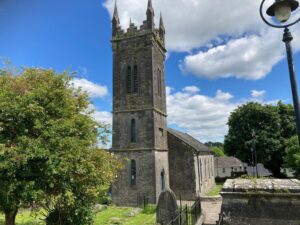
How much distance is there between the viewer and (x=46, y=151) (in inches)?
344

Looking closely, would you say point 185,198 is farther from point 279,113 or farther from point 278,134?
point 279,113

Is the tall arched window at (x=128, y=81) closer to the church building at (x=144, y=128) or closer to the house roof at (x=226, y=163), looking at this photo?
the church building at (x=144, y=128)

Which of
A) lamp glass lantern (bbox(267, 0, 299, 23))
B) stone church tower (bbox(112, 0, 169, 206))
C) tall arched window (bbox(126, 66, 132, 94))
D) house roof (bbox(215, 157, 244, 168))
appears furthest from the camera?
house roof (bbox(215, 157, 244, 168))

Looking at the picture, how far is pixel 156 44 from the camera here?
88.9 ft

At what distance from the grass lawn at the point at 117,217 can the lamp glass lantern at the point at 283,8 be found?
47.9 feet

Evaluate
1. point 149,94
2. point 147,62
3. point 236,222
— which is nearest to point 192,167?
point 149,94

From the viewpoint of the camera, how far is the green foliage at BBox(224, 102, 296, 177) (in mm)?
36125

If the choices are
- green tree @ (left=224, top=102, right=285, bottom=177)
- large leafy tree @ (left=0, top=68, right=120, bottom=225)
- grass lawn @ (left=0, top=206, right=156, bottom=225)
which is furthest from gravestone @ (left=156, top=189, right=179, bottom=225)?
green tree @ (left=224, top=102, right=285, bottom=177)

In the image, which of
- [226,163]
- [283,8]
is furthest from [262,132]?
[283,8]

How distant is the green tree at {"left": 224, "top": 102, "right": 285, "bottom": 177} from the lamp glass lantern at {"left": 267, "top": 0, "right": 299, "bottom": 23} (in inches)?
1300

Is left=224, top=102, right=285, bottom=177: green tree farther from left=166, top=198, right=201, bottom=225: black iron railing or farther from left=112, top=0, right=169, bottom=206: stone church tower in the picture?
left=166, top=198, right=201, bottom=225: black iron railing

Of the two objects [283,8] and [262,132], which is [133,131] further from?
[262,132]

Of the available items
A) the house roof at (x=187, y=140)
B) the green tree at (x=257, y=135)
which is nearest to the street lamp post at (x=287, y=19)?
the house roof at (x=187, y=140)

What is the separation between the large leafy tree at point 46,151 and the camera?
853 cm
